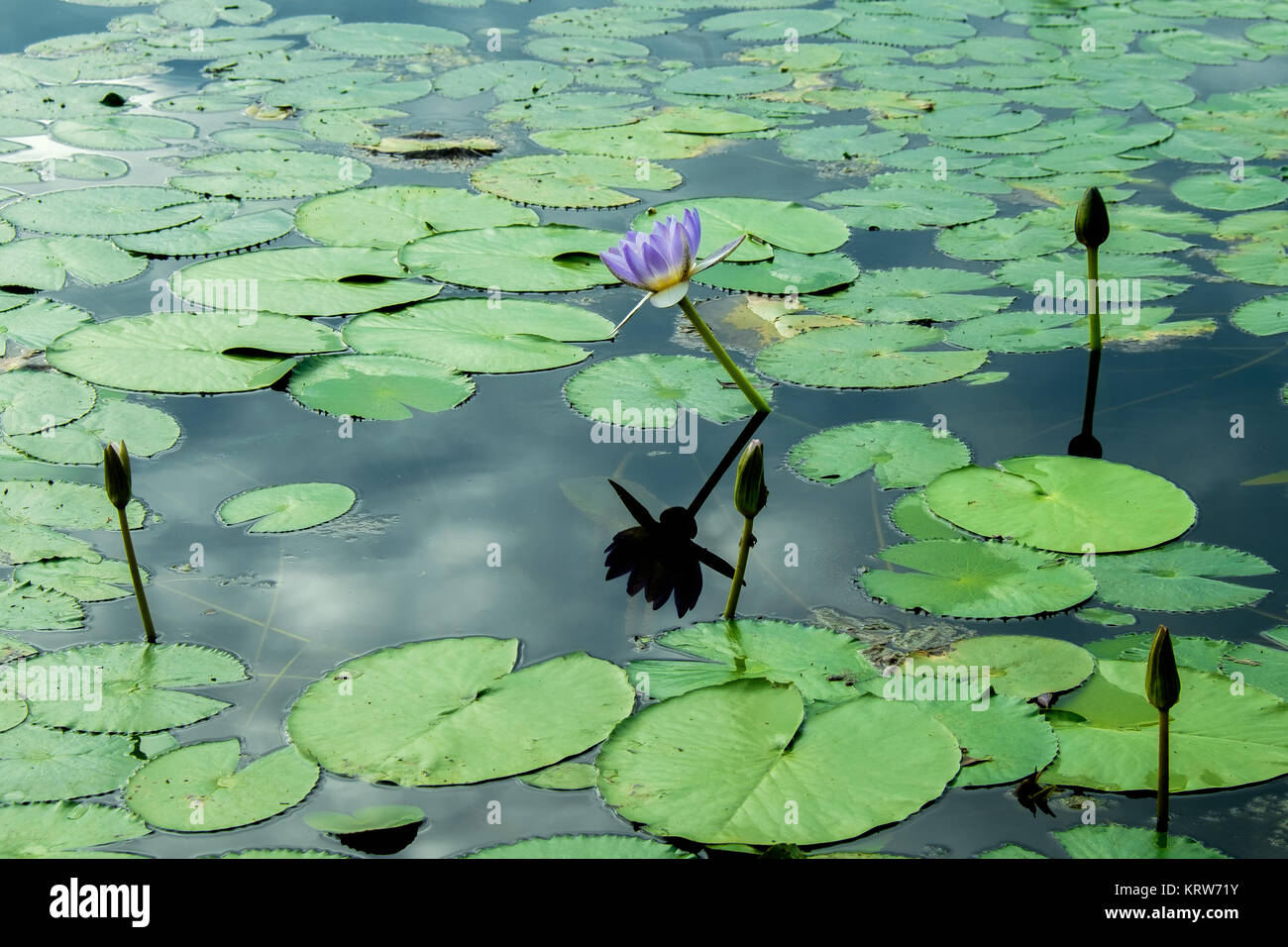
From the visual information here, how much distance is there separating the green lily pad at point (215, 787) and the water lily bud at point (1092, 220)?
257 centimetres

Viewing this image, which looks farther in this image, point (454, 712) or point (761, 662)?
point (761, 662)

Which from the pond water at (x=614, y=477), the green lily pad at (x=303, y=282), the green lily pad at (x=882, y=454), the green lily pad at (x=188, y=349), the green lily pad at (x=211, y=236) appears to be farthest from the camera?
the green lily pad at (x=211, y=236)

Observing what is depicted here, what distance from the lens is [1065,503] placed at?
2.93m

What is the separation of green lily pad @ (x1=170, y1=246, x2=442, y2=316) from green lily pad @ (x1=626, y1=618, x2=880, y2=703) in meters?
1.83

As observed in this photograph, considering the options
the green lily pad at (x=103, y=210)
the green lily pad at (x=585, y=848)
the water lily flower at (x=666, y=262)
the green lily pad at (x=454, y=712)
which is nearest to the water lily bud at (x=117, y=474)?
the green lily pad at (x=454, y=712)

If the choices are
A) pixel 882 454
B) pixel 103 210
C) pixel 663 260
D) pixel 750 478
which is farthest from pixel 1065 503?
pixel 103 210

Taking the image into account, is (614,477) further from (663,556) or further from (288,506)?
(288,506)

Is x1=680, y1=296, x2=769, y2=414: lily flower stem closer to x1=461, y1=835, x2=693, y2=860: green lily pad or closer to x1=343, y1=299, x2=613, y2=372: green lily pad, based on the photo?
x1=343, y1=299, x2=613, y2=372: green lily pad

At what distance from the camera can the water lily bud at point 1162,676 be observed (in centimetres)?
196

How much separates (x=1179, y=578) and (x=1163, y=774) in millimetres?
795

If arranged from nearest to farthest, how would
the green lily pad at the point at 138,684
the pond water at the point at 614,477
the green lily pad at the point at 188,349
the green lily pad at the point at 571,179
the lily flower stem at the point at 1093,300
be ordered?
1. the pond water at the point at 614,477
2. the green lily pad at the point at 138,684
3. the green lily pad at the point at 188,349
4. the lily flower stem at the point at 1093,300
5. the green lily pad at the point at 571,179

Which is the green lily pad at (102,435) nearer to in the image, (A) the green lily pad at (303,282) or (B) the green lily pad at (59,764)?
(A) the green lily pad at (303,282)

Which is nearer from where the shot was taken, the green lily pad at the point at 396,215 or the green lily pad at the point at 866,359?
the green lily pad at the point at 866,359
